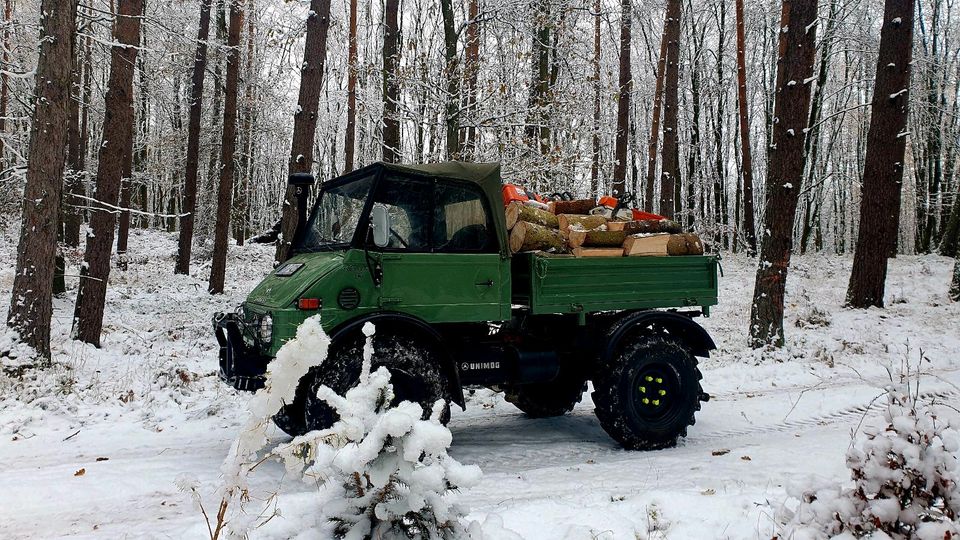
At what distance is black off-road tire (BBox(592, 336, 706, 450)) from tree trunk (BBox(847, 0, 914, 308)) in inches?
352

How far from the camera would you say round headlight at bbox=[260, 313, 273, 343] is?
434cm

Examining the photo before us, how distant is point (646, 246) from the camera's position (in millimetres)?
5551

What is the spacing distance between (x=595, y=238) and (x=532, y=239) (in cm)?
62

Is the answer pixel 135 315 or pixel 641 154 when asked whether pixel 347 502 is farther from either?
pixel 641 154

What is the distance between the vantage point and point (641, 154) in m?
35.1

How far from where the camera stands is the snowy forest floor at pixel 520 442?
11.1ft

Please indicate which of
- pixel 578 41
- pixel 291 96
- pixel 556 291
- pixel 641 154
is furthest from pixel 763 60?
pixel 556 291

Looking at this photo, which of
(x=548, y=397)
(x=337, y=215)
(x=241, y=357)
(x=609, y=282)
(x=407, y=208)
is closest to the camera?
(x=241, y=357)

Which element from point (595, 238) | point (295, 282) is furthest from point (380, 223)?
point (595, 238)

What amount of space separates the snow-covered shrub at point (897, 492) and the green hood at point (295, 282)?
11.3 feet

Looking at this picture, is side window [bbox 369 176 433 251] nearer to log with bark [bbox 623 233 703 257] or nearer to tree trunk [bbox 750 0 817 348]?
log with bark [bbox 623 233 703 257]

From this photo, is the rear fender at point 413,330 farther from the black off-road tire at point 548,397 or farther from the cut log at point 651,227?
the cut log at point 651,227

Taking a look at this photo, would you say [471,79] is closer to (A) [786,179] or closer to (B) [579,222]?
(A) [786,179]

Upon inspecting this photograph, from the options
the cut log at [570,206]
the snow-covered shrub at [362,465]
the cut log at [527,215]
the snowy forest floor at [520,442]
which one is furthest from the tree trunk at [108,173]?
the snow-covered shrub at [362,465]
